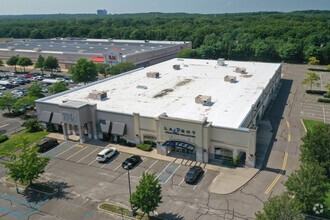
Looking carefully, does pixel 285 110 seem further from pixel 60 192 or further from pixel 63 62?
pixel 63 62

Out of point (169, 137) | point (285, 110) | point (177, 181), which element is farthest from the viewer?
point (285, 110)

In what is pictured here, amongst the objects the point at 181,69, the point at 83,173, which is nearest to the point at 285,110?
the point at 181,69

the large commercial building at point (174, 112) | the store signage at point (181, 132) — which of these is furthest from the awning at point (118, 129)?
the store signage at point (181, 132)

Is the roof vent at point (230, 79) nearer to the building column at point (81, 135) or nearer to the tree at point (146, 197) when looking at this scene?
the building column at point (81, 135)

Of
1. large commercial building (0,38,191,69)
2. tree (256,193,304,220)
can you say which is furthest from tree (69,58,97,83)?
tree (256,193,304,220)

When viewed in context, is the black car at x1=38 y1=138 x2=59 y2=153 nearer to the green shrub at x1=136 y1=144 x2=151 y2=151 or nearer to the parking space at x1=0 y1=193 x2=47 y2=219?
the parking space at x1=0 y1=193 x2=47 y2=219

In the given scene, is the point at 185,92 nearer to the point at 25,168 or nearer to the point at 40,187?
the point at 40,187

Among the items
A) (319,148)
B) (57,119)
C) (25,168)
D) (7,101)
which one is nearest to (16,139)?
(57,119)
